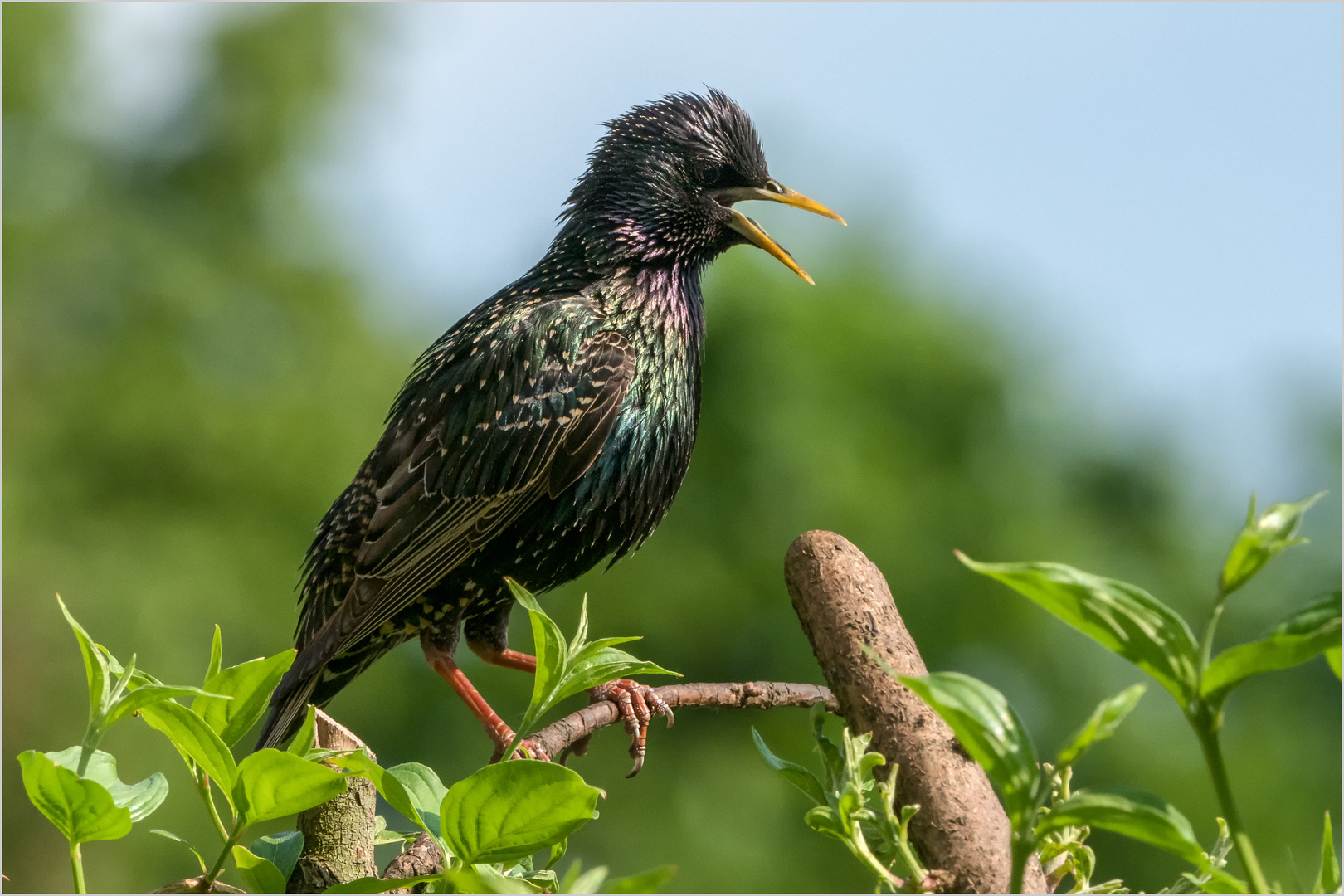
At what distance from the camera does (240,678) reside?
3.81ft

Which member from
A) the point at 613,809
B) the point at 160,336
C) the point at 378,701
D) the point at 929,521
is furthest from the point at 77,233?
the point at 929,521

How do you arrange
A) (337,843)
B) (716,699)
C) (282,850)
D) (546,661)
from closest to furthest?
(546,661) → (282,850) → (337,843) → (716,699)

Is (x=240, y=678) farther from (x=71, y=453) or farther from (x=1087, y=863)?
(x=71, y=453)

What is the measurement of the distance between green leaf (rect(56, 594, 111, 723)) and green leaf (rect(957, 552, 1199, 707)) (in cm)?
79

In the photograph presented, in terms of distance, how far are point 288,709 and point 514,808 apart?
7.00ft

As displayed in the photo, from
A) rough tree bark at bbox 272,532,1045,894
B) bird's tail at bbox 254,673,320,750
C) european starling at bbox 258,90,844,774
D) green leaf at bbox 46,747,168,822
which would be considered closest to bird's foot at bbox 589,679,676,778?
european starling at bbox 258,90,844,774

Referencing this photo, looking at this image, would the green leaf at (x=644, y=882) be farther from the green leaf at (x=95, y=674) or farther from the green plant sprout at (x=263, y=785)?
the green leaf at (x=95, y=674)

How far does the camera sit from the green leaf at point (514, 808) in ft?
3.43

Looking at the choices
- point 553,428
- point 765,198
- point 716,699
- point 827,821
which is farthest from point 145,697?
point 765,198

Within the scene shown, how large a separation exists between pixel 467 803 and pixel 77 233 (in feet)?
73.0

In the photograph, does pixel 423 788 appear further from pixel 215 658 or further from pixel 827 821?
pixel 827 821

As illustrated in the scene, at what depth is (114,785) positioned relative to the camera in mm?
1068

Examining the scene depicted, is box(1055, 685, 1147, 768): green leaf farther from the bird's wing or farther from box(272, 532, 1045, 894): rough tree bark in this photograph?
the bird's wing

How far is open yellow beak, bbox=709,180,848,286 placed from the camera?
3.00 m
